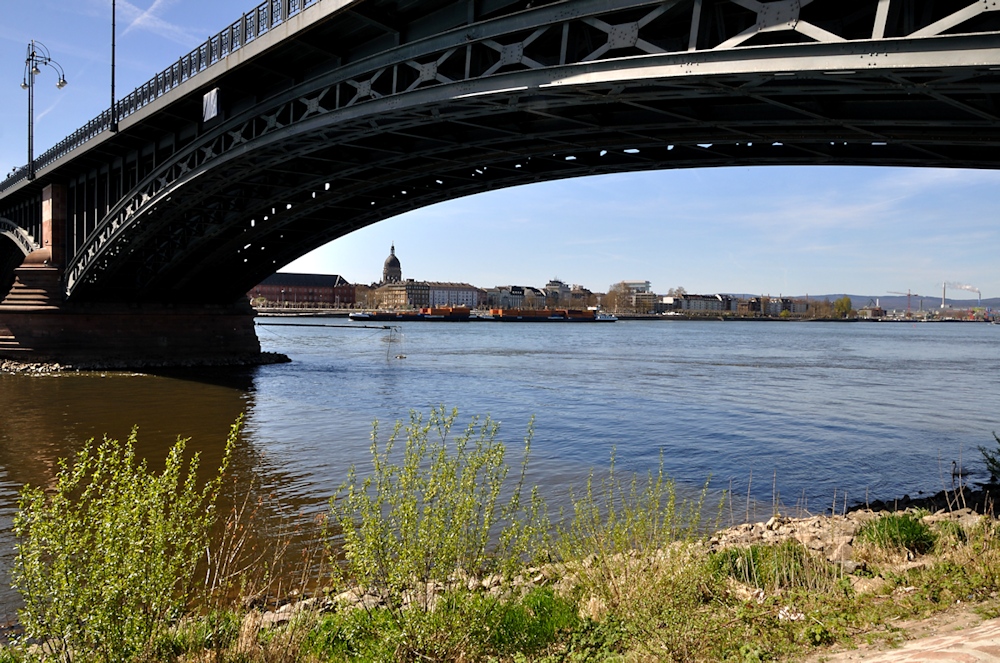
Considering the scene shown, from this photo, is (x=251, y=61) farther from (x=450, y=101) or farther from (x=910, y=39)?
(x=910, y=39)

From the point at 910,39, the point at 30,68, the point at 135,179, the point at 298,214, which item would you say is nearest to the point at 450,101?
the point at 910,39

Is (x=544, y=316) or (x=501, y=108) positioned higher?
(x=501, y=108)

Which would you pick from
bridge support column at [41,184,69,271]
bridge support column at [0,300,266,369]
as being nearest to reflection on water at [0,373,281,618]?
bridge support column at [0,300,266,369]

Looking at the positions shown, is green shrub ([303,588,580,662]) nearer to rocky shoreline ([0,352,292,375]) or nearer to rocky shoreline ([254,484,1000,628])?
rocky shoreline ([254,484,1000,628])

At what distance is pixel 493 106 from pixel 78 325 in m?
28.6

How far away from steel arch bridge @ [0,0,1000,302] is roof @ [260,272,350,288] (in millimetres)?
156494

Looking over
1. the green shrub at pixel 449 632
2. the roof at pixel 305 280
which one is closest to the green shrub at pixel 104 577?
the green shrub at pixel 449 632

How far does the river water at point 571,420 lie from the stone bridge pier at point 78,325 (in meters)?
3.02

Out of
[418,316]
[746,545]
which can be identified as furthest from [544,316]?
[746,545]

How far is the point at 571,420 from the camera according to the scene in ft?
70.2

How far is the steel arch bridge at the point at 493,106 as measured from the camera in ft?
30.1

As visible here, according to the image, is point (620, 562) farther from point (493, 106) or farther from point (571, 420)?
point (571, 420)

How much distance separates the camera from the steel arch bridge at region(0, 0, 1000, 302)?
30.1 ft

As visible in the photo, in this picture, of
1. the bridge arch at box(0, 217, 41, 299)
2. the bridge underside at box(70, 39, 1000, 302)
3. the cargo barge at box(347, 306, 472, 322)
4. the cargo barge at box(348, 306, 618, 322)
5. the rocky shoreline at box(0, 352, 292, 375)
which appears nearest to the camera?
the bridge underside at box(70, 39, 1000, 302)
